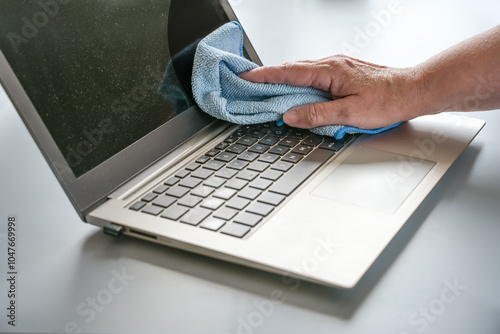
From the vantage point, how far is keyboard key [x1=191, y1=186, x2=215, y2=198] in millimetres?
762

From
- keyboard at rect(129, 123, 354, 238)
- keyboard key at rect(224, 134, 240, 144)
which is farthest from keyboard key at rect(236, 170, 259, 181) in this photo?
keyboard key at rect(224, 134, 240, 144)

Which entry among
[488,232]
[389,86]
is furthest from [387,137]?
[488,232]

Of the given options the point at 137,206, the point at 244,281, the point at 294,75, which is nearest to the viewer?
the point at 244,281

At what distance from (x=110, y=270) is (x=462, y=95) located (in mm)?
575

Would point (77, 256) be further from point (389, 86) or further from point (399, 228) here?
point (389, 86)

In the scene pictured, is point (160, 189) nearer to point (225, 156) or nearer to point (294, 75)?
point (225, 156)

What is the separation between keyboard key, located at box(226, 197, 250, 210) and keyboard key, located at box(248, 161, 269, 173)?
0.28ft

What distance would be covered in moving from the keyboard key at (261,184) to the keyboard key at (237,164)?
5 centimetres

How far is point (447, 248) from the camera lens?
26.9 inches

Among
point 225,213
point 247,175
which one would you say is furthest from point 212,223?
point 247,175

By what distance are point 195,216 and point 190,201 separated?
4 centimetres

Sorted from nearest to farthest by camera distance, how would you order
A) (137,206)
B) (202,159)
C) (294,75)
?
(137,206) → (202,159) → (294,75)

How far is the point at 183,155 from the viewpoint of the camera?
871 mm

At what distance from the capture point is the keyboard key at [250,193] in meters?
0.76
